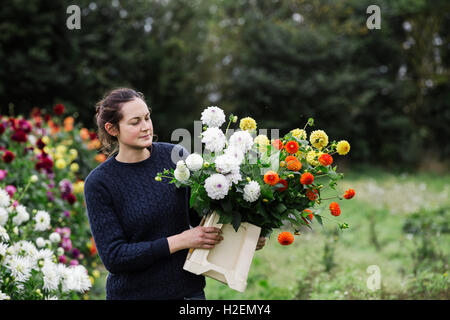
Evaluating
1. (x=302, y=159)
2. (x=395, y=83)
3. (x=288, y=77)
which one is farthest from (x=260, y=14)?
(x=302, y=159)

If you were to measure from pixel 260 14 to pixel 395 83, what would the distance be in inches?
211

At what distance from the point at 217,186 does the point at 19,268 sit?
1283 mm

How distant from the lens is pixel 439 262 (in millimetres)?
4375

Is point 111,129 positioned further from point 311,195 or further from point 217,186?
point 311,195

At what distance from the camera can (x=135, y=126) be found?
6.28 feet

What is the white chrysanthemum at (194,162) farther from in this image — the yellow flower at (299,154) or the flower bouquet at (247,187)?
the yellow flower at (299,154)

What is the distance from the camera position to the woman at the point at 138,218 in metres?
1.84

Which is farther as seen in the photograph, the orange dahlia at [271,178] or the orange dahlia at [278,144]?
the orange dahlia at [278,144]

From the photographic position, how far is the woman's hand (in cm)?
182

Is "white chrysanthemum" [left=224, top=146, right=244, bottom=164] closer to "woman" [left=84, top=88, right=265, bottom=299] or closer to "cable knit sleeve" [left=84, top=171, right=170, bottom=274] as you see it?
"woman" [left=84, top=88, right=265, bottom=299]

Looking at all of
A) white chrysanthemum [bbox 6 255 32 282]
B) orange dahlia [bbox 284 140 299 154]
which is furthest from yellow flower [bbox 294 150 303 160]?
white chrysanthemum [bbox 6 255 32 282]

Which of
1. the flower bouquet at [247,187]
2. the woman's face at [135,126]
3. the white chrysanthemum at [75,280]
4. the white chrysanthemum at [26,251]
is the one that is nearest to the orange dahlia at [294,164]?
the flower bouquet at [247,187]

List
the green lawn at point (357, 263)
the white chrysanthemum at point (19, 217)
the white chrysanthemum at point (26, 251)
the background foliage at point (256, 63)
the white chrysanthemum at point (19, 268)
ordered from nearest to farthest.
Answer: the white chrysanthemum at point (19, 268) → the white chrysanthemum at point (26, 251) → the white chrysanthemum at point (19, 217) → the green lawn at point (357, 263) → the background foliage at point (256, 63)

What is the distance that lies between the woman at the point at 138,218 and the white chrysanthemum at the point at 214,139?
27 cm
